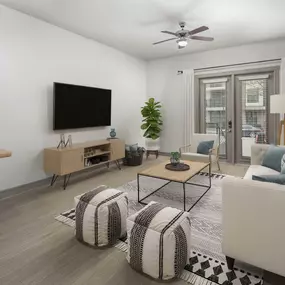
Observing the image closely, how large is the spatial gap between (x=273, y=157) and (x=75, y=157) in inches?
123

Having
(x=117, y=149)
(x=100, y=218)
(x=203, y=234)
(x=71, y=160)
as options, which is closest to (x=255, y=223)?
(x=203, y=234)

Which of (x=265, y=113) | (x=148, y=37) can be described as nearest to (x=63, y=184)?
(x=148, y=37)

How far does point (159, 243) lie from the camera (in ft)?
5.25

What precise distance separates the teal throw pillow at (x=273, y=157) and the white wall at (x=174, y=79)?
2878 millimetres

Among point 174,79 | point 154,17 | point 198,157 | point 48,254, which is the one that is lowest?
point 48,254

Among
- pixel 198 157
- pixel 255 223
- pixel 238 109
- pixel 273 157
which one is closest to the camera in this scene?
pixel 255 223

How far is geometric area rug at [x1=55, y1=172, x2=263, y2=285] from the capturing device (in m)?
1.66

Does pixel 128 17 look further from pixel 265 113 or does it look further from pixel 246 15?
pixel 265 113

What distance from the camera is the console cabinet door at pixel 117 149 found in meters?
4.77

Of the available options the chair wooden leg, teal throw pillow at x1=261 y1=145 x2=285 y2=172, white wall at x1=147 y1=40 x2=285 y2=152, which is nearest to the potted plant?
white wall at x1=147 y1=40 x2=285 y2=152

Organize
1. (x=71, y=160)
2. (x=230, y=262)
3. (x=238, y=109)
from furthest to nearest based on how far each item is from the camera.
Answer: (x=238, y=109) → (x=71, y=160) → (x=230, y=262)

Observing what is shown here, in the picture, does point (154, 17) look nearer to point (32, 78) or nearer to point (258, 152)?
point (32, 78)

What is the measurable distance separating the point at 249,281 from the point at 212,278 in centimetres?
26

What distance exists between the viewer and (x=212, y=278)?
5.43 feet
